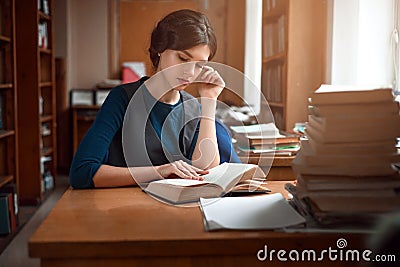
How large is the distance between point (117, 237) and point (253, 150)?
1.39 metres

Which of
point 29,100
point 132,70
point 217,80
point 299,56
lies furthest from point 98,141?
point 132,70

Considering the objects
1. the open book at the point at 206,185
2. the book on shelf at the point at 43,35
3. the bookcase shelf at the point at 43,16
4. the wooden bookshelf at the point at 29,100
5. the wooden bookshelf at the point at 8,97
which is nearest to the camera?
the open book at the point at 206,185

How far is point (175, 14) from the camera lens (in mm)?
1665

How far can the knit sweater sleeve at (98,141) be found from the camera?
1438 millimetres

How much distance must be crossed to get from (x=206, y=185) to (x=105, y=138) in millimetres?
401

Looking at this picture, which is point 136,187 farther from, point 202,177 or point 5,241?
point 5,241

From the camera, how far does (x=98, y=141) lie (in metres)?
1.52

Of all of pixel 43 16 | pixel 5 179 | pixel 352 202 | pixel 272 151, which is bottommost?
pixel 5 179

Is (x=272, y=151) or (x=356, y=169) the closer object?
(x=356, y=169)

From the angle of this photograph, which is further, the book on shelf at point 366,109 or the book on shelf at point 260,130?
the book on shelf at point 260,130

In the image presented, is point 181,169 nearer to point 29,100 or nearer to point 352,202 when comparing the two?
point 352,202

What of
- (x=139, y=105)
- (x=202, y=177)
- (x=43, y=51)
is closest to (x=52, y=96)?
(x=43, y=51)

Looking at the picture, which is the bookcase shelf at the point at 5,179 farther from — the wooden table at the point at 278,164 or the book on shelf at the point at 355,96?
the book on shelf at the point at 355,96

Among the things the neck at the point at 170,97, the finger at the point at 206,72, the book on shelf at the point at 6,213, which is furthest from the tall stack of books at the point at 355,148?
the book on shelf at the point at 6,213
